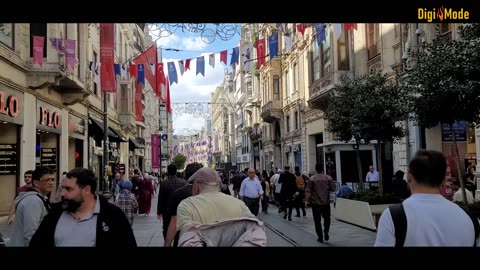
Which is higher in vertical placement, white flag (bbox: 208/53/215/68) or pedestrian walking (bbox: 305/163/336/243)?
white flag (bbox: 208/53/215/68)

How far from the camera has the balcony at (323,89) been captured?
84.7ft

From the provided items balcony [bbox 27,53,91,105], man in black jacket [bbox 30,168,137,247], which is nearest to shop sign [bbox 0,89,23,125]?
balcony [bbox 27,53,91,105]

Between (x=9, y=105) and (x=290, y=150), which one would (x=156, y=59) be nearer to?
(x=9, y=105)

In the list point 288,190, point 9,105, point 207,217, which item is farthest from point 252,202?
point 207,217

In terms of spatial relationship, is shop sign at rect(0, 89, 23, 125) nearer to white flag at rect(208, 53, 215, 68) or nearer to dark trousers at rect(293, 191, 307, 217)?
white flag at rect(208, 53, 215, 68)

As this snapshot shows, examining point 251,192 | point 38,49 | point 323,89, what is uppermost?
point 38,49

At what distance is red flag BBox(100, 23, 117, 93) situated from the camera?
21.4 m

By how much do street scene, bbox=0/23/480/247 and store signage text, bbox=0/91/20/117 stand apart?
0.24 ft

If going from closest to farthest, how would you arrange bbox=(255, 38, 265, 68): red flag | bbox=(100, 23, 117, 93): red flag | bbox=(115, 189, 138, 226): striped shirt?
bbox=(115, 189, 138, 226): striped shirt, bbox=(255, 38, 265, 68): red flag, bbox=(100, 23, 117, 93): red flag

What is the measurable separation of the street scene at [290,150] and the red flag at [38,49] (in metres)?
0.04

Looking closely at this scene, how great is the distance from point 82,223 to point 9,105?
46.9ft

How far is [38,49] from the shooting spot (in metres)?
17.5
